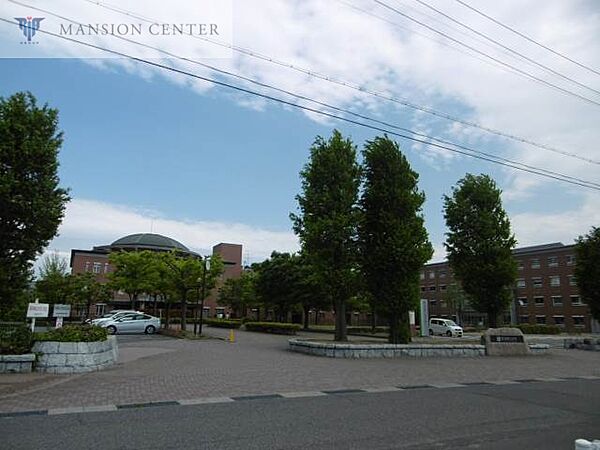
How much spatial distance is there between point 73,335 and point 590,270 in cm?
2446

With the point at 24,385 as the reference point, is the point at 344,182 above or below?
above

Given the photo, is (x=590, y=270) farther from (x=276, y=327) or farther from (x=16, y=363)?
(x=16, y=363)

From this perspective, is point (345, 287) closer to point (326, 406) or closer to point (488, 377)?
point (488, 377)

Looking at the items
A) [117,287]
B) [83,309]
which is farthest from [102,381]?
[83,309]

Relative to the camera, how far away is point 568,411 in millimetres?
7668

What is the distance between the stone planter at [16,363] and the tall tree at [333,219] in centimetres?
1028

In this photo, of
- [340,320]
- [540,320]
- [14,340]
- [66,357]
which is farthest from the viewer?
[540,320]

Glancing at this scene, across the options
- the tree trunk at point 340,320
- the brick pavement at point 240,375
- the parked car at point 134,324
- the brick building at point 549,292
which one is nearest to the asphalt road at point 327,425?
the brick pavement at point 240,375

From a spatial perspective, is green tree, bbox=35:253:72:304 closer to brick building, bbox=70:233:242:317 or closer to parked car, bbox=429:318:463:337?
brick building, bbox=70:233:242:317

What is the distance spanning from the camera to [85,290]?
4162cm

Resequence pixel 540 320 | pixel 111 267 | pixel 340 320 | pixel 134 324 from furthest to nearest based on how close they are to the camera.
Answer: pixel 111 267, pixel 540 320, pixel 134 324, pixel 340 320

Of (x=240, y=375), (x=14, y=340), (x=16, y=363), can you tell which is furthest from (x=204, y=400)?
(x=14, y=340)

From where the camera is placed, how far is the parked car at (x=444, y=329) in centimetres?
3851

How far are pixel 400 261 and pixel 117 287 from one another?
890 inches
